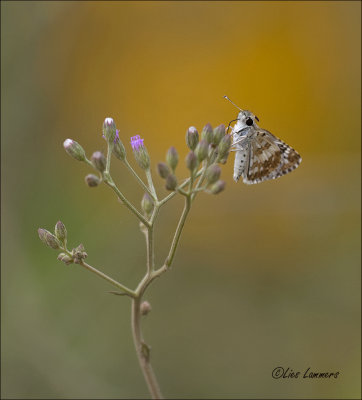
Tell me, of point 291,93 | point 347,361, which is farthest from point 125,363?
point 291,93

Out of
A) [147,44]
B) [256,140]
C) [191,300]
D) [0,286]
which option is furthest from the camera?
[147,44]

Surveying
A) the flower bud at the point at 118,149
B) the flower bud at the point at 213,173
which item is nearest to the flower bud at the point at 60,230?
the flower bud at the point at 118,149

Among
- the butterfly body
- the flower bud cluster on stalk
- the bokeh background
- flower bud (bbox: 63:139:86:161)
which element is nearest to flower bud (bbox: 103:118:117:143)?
the flower bud cluster on stalk

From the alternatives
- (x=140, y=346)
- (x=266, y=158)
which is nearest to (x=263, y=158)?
(x=266, y=158)

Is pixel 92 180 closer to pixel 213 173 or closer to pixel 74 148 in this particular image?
pixel 74 148

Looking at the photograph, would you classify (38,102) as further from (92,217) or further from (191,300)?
(191,300)
